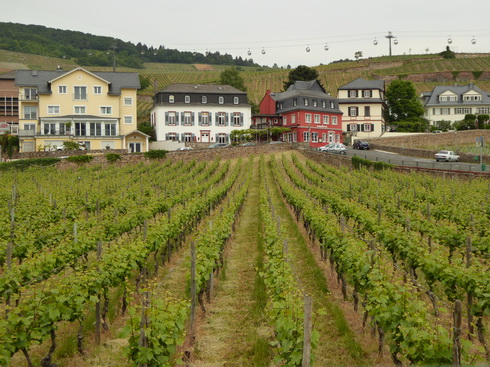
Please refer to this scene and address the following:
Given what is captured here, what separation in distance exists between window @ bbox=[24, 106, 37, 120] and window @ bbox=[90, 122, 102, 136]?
8108 mm

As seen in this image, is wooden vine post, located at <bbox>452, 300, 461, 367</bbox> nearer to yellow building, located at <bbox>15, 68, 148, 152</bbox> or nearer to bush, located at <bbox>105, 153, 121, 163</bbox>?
bush, located at <bbox>105, 153, 121, 163</bbox>

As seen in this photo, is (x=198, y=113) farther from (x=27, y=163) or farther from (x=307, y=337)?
(x=307, y=337)

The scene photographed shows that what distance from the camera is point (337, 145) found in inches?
2021

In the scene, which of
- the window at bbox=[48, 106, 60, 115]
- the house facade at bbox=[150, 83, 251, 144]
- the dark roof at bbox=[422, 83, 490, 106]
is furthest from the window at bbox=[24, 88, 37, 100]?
the dark roof at bbox=[422, 83, 490, 106]

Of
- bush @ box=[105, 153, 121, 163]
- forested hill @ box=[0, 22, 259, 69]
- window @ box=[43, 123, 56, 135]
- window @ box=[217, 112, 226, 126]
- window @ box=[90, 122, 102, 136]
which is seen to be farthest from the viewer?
forested hill @ box=[0, 22, 259, 69]

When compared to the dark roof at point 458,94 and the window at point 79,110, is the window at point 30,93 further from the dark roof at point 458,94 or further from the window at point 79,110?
the dark roof at point 458,94

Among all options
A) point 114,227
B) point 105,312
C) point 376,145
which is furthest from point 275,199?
point 376,145

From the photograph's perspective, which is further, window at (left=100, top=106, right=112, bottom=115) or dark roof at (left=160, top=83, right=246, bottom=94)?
dark roof at (left=160, top=83, right=246, bottom=94)

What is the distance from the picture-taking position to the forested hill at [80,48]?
149600 mm

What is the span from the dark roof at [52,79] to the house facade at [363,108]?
32.4m

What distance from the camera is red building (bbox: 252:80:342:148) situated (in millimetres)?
61472

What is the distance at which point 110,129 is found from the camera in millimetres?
55531

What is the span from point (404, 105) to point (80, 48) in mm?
150865

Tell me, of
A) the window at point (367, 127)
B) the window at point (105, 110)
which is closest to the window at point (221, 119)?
the window at point (105, 110)
